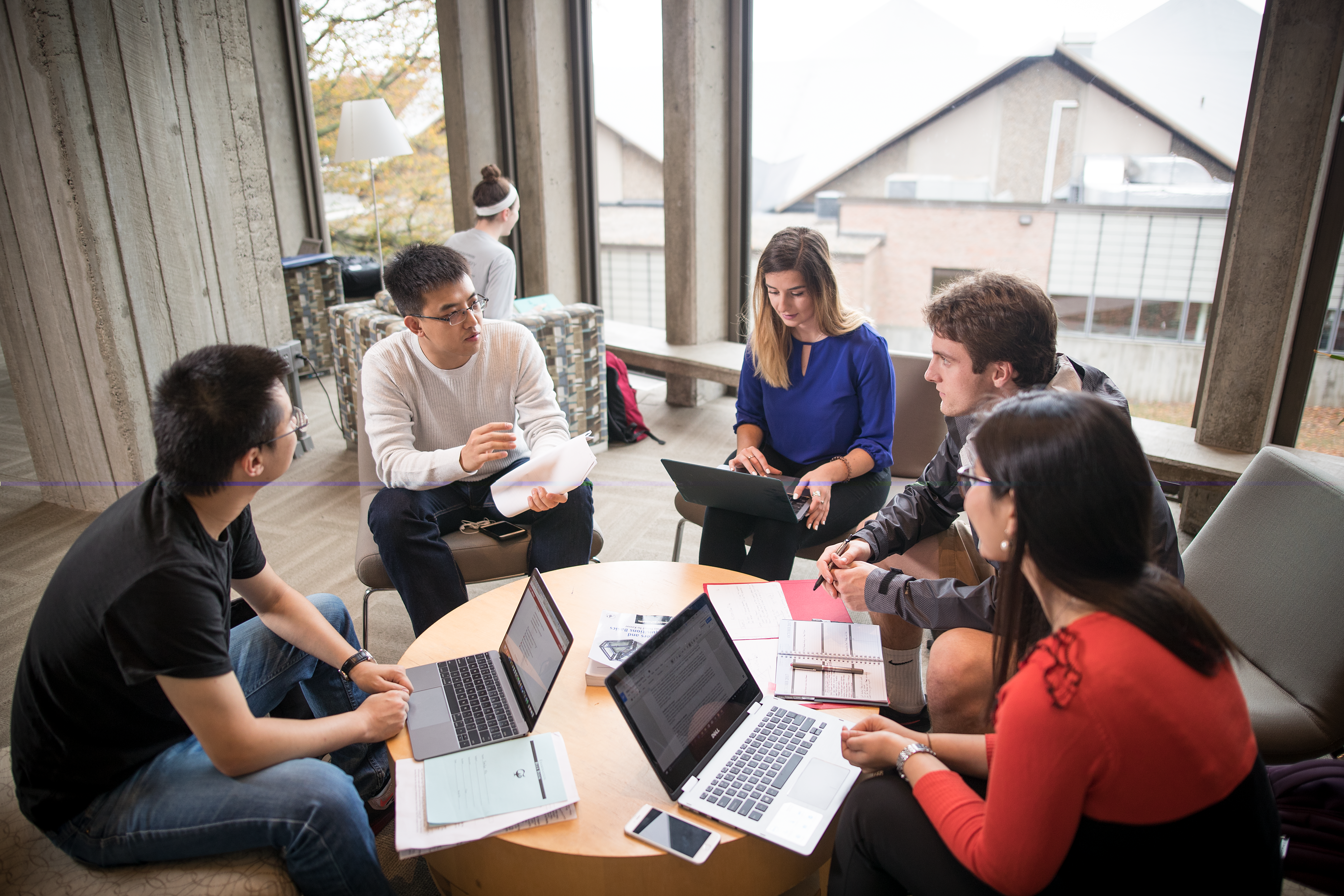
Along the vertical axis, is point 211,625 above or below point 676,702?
above

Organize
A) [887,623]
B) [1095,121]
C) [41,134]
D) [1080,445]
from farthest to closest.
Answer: [1095,121], [41,134], [887,623], [1080,445]

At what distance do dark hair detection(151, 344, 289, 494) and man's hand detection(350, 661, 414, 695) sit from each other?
493mm

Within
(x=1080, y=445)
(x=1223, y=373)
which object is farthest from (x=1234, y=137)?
(x=1080, y=445)

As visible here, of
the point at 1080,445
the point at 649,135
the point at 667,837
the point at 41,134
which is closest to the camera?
the point at 1080,445

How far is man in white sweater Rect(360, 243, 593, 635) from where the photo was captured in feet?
7.34

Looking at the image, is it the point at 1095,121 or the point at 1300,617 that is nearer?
the point at 1300,617

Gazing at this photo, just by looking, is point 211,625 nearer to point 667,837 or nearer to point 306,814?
point 306,814

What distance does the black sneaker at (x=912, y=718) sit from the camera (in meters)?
1.89

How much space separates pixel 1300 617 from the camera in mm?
1653

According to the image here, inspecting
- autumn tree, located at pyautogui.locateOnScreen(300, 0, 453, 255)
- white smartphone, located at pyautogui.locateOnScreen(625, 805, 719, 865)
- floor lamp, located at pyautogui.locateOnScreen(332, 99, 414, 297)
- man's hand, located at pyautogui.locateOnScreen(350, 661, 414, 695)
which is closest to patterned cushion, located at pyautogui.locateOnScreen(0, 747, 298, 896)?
man's hand, located at pyautogui.locateOnScreen(350, 661, 414, 695)

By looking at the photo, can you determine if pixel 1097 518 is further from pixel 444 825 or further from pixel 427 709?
pixel 427 709

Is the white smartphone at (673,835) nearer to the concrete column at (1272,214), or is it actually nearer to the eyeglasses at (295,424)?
the eyeglasses at (295,424)

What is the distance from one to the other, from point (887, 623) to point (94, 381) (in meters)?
3.21

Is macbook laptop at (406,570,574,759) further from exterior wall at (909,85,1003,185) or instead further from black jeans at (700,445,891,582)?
exterior wall at (909,85,1003,185)
